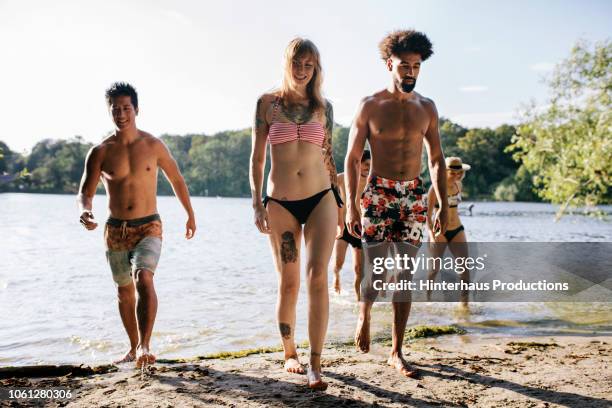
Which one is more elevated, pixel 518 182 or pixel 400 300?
pixel 518 182

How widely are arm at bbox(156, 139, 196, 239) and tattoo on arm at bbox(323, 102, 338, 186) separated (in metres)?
1.37

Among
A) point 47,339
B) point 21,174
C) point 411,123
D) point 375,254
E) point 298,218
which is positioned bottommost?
point 47,339

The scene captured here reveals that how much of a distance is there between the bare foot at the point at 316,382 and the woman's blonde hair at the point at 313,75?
6.63 ft

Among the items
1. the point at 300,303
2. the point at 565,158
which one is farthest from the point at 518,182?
the point at 300,303

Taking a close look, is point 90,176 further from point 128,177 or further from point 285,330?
point 285,330

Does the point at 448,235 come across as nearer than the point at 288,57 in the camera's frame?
No

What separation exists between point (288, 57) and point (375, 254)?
206 cm

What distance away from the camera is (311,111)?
431cm

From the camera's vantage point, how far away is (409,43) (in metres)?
4.56

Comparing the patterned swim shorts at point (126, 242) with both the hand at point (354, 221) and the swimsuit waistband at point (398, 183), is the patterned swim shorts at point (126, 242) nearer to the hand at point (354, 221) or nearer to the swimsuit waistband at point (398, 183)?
the hand at point (354, 221)

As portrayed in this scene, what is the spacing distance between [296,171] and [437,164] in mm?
1417

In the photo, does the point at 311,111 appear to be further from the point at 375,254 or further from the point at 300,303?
the point at 300,303

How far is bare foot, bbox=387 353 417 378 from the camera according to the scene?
14.7 feet

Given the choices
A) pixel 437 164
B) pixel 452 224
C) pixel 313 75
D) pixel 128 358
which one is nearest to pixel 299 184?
pixel 313 75
